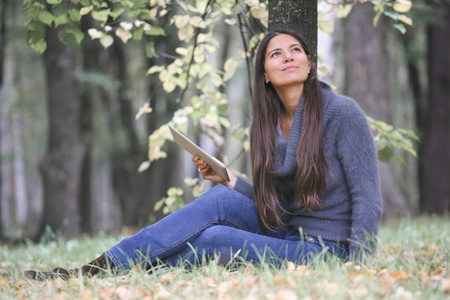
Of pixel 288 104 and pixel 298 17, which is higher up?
pixel 298 17

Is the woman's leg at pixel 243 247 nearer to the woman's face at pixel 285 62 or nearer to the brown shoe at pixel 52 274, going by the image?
the brown shoe at pixel 52 274

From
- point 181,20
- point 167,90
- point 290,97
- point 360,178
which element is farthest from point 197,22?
point 360,178

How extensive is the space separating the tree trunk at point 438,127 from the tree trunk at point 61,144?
621cm

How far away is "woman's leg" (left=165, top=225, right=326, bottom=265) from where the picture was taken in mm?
2848

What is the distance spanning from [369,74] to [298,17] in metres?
4.74

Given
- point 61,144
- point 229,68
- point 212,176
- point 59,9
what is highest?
point 59,9

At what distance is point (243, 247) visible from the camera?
9.30 ft

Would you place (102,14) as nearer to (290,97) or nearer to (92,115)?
(290,97)

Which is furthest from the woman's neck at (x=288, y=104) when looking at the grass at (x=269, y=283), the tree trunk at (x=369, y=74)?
the tree trunk at (x=369, y=74)

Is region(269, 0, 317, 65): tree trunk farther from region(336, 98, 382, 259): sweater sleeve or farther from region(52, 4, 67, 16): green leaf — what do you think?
region(52, 4, 67, 16): green leaf

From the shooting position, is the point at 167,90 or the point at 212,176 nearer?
the point at 212,176

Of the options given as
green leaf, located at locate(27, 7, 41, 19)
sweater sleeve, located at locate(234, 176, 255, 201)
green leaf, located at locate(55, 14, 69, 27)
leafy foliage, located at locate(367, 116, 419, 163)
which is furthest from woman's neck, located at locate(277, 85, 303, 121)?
green leaf, located at locate(27, 7, 41, 19)

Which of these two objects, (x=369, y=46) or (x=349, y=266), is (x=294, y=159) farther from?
(x=369, y=46)

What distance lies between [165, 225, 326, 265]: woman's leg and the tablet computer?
0.43m
